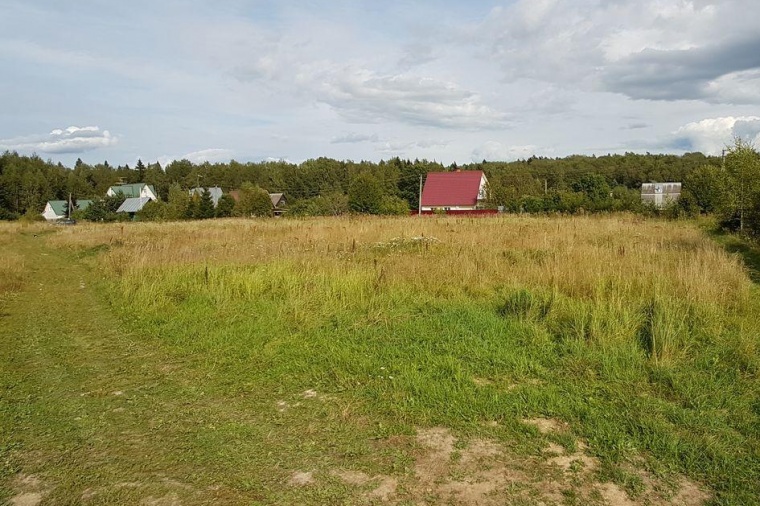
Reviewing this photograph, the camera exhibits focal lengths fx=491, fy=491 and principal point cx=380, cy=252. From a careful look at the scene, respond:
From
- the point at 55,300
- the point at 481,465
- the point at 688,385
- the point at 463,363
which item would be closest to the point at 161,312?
the point at 55,300

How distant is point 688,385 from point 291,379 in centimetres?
367

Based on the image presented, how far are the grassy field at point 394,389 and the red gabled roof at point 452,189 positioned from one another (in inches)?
1822

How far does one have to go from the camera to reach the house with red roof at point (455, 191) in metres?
54.3

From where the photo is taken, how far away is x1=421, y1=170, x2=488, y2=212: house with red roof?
178 feet

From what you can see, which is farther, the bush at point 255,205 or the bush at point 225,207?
the bush at point 225,207

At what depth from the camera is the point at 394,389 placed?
4.52 m

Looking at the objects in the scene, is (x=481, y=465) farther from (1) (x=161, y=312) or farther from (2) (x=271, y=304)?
(1) (x=161, y=312)

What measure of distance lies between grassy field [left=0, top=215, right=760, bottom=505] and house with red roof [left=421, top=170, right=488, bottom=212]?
4585 cm

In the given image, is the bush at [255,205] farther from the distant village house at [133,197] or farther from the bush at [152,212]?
the distant village house at [133,197]

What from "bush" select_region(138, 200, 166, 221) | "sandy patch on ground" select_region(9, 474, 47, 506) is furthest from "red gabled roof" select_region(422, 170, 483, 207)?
"sandy patch on ground" select_region(9, 474, 47, 506)

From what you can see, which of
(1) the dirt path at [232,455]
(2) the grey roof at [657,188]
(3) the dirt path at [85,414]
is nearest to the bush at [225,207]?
(3) the dirt path at [85,414]

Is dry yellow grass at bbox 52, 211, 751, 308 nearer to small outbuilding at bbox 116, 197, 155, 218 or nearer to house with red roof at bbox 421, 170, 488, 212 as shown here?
house with red roof at bbox 421, 170, 488, 212

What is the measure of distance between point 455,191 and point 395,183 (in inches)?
713

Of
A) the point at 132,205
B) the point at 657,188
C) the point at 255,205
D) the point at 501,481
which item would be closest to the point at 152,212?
the point at 255,205
